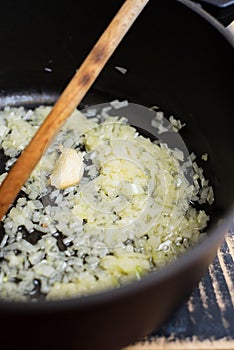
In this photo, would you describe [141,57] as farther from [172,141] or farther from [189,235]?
[189,235]

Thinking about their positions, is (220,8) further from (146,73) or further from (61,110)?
(61,110)

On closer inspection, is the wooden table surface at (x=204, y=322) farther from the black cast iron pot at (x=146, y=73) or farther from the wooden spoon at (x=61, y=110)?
the wooden spoon at (x=61, y=110)

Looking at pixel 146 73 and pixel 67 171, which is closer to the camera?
pixel 67 171

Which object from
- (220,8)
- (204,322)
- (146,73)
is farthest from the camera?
(146,73)

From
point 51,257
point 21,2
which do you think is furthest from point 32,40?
point 51,257

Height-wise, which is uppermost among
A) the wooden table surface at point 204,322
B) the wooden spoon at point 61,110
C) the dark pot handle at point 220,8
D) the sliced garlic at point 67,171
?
the dark pot handle at point 220,8

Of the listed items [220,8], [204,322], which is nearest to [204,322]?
[204,322]

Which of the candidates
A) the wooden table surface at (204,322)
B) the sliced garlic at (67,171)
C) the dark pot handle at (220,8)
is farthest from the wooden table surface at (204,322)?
the dark pot handle at (220,8)
